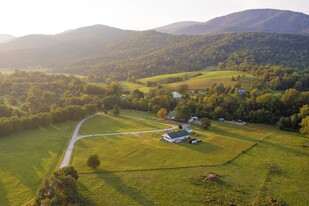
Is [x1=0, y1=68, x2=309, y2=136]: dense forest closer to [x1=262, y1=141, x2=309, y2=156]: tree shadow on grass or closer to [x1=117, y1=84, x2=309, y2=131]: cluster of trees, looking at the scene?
[x1=117, y1=84, x2=309, y2=131]: cluster of trees

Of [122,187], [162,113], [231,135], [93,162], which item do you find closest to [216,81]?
[162,113]

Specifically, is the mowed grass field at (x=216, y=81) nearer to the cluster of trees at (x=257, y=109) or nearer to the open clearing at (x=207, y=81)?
the open clearing at (x=207, y=81)

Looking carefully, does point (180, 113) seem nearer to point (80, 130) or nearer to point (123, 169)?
point (80, 130)

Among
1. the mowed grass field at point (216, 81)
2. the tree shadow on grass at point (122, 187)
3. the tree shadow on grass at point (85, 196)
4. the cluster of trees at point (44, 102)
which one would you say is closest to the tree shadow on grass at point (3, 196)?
the tree shadow on grass at point (85, 196)

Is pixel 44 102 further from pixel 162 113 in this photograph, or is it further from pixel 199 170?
pixel 199 170

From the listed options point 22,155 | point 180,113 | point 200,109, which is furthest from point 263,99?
point 22,155

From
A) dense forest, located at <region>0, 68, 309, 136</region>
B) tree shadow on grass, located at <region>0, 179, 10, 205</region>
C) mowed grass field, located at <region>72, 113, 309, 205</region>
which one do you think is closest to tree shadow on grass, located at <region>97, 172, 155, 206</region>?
mowed grass field, located at <region>72, 113, 309, 205</region>

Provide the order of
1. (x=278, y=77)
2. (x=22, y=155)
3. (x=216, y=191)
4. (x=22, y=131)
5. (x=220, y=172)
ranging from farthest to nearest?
(x=278, y=77)
(x=22, y=131)
(x=22, y=155)
(x=220, y=172)
(x=216, y=191)

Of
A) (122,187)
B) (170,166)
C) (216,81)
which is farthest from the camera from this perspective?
(216,81)
